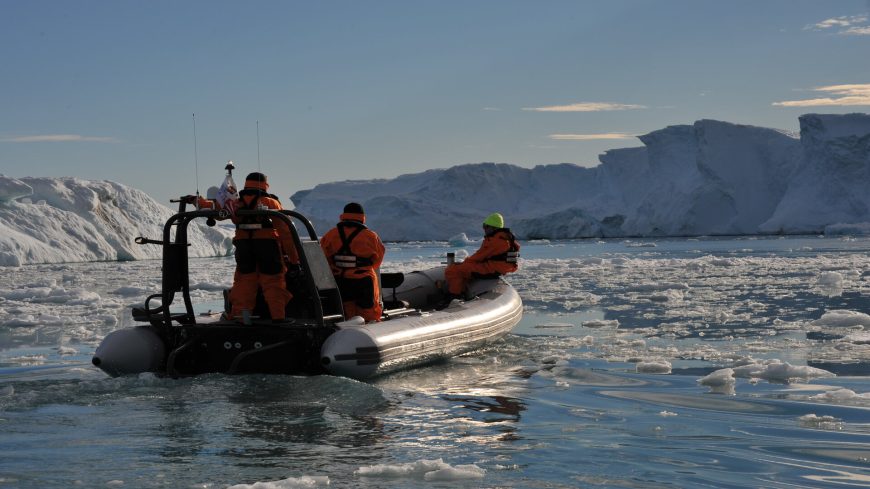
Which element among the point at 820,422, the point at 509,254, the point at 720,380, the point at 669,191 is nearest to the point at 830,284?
the point at 509,254

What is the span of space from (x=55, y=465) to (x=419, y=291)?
6492 millimetres

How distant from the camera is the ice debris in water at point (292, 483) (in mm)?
3521

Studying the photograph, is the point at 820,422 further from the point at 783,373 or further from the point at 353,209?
the point at 353,209

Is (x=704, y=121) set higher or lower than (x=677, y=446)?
higher

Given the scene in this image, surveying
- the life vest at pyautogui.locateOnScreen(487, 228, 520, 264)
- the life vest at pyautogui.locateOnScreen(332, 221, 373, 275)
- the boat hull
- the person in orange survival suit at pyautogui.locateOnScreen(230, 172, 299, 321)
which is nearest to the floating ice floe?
the life vest at pyautogui.locateOnScreen(487, 228, 520, 264)

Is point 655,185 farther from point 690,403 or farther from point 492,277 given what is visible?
point 690,403

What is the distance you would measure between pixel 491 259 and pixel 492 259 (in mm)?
13

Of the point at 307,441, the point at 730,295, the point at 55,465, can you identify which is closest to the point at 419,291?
the point at 730,295

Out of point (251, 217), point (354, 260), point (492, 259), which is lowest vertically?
point (492, 259)

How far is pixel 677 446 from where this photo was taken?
430cm

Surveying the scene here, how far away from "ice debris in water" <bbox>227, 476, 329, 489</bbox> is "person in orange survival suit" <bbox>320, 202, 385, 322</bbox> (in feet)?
11.0

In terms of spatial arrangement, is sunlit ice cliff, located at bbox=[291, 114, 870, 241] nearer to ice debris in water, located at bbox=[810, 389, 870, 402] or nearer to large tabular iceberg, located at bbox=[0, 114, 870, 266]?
large tabular iceberg, located at bbox=[0, 114, 870, 266]

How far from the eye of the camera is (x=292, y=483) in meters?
3.57

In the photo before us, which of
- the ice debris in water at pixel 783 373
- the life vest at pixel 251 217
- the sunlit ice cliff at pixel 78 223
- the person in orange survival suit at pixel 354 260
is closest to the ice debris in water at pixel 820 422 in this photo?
the ice debris in water at pixel 783 373
